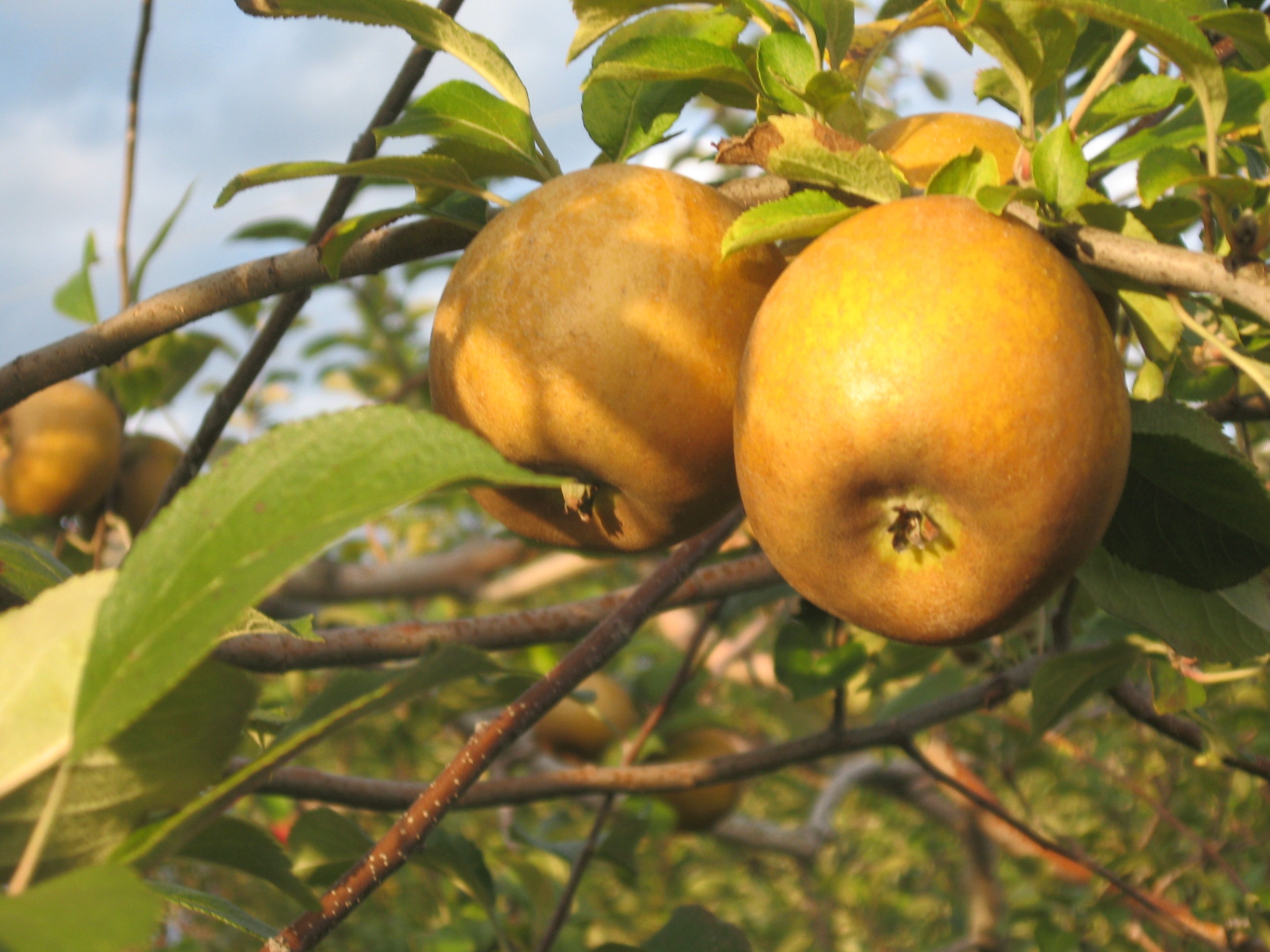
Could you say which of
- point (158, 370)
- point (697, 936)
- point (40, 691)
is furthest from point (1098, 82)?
point (158, 370)

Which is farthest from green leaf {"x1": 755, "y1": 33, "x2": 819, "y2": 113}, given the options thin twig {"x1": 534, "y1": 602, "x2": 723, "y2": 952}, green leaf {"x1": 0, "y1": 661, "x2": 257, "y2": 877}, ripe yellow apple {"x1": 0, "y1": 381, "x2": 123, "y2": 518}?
ripe yellow apple {"x1": 0, "y1": 381, "x2": 123, "y2": 518}

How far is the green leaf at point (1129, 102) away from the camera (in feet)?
2.36

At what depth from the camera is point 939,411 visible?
0.65 meters

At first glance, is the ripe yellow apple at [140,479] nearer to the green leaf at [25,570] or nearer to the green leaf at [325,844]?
the green leaf at [325,844]

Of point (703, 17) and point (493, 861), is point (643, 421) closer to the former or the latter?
point (703, 17)

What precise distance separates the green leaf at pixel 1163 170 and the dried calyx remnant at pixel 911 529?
0.84ft

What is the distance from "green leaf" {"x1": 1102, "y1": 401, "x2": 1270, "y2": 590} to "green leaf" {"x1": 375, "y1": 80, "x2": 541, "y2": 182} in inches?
21.2

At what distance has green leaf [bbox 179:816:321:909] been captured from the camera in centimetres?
71

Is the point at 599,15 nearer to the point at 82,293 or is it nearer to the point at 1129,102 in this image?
the point at 1129,102

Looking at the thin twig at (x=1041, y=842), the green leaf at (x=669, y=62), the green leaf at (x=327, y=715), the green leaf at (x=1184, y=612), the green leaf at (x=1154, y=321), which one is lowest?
the thin twig at (x=1041, y=842)

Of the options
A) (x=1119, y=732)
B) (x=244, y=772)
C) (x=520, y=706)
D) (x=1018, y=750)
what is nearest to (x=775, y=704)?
(x=1018, y=750)

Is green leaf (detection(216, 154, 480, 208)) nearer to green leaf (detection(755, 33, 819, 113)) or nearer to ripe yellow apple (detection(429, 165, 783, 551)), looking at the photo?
ripe yellow apple (detection(429, 165, 783, 551))

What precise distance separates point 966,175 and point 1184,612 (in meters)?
0.42

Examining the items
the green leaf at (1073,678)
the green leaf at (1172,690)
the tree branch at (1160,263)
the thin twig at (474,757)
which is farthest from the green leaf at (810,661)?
the tree branch at (1160,263)
